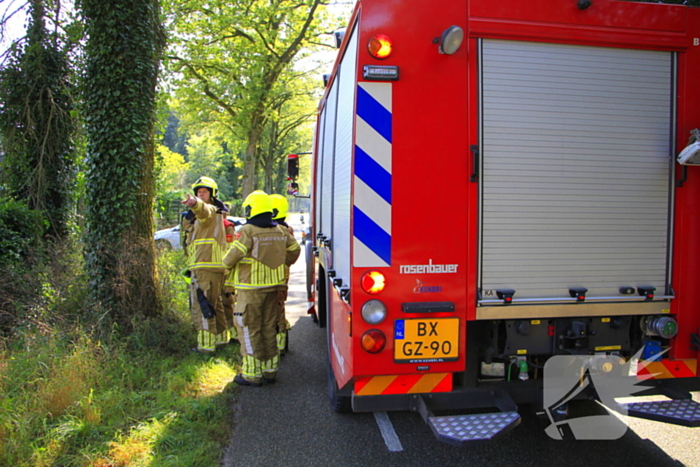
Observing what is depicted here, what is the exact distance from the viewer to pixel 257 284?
484cm

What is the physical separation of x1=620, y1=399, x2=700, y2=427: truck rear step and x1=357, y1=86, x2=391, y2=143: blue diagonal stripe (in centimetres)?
225

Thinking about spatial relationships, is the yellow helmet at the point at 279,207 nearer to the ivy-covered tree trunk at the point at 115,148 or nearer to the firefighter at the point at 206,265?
the firefighter at the point at 206,265

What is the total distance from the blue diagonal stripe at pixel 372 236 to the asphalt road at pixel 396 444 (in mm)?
1629

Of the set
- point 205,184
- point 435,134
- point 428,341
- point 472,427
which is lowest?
point 472,427

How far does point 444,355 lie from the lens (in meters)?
2.88

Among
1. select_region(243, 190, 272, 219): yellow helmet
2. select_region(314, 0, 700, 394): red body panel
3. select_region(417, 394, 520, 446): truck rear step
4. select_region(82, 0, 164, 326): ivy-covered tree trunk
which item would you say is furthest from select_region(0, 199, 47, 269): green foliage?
select_region(417, 394, 520, 446): truck rear step

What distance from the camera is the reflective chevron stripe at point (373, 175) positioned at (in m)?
2.78

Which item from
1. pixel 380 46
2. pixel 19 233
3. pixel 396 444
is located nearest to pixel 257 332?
pixel 396 444

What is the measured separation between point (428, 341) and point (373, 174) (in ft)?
3.50

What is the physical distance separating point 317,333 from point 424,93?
4955 mm

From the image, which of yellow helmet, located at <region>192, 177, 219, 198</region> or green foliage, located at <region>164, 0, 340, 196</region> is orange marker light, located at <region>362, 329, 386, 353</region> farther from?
green foliage, located at <region>164, 0, 340, 196</region>

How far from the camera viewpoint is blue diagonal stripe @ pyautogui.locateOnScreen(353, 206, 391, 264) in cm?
278

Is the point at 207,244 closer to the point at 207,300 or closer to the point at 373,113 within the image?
the point at 207,300

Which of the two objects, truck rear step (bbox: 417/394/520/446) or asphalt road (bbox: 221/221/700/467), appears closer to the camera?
truck rear step (bbox: 417/394/520/446)
